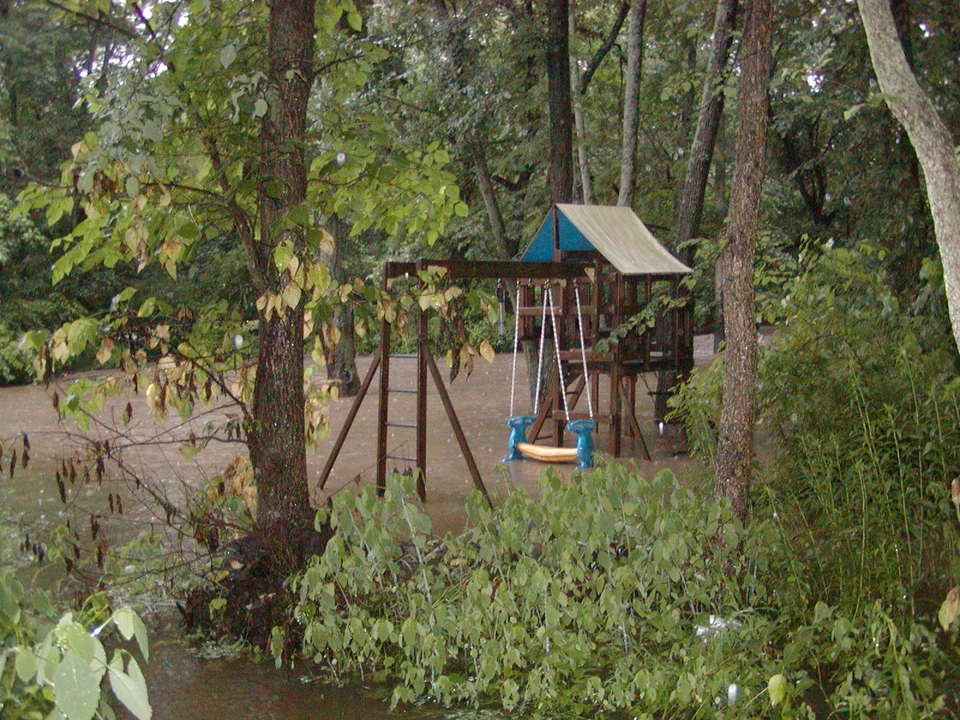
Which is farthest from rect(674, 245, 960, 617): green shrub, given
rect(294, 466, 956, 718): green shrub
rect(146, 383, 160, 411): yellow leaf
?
rect(146, 383, 160, 411): yellow leaf

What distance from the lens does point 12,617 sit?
2533 millimetres

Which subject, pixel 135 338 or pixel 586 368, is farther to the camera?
pixel 586 368

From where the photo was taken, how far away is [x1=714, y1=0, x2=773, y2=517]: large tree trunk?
233 inches

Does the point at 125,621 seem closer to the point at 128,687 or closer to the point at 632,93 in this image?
the point at 128,687

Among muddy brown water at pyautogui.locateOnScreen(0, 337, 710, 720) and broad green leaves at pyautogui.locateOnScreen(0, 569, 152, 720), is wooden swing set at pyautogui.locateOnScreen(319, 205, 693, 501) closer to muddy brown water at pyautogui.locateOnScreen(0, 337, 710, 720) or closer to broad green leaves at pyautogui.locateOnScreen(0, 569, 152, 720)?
muddy brown water at pyautogui.locateOnScreen(0, 337, 710, 720)

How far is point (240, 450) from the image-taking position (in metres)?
12.4

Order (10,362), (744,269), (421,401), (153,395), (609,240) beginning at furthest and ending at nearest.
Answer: (10,362) → (609,240) → (421,401) → (744,269) → (153,395)

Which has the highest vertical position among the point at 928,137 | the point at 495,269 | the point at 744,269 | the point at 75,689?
the point at 928,137

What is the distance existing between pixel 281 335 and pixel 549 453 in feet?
15.6

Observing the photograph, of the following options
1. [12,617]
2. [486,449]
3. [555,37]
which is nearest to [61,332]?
[12,617]

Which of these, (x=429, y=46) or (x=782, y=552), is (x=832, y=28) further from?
(x=782, y=552)

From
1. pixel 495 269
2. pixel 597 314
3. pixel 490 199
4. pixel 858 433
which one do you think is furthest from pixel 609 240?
pixel 858 433

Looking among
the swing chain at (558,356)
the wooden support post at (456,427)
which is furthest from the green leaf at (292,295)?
the swing chain at (558,356)

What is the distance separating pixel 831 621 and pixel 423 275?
2.86m
